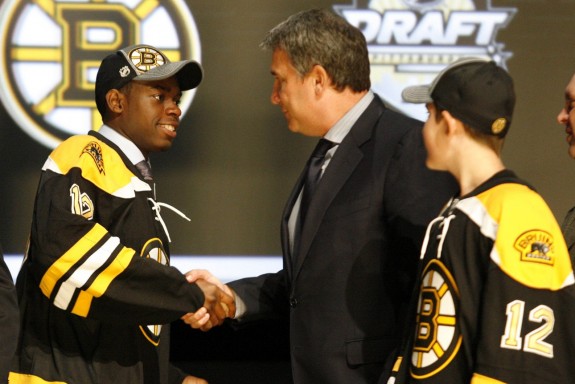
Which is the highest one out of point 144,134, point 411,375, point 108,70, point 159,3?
point 159,3

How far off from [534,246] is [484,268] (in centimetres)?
11

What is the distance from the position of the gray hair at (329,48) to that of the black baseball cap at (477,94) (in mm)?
568

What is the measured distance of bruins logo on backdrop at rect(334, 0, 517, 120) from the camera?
3.92 m

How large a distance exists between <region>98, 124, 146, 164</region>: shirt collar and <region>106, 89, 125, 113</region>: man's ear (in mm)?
61

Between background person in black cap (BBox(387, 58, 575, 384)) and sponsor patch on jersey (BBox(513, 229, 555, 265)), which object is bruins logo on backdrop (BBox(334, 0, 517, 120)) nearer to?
background person in black cap (BBox(387, 58, 575, 384))

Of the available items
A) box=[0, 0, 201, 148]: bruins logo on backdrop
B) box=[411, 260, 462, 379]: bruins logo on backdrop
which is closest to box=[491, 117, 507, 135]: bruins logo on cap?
box=[411, 260, 462, 379]: bruins logo on backdrop

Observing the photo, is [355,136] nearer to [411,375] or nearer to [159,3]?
[411,375]

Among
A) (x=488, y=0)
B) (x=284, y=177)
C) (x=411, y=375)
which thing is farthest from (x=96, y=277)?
(x=488, y=0)

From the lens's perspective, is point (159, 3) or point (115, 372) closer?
point (115, 372)

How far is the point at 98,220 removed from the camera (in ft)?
8.43

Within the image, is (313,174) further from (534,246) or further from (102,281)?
(534,246)

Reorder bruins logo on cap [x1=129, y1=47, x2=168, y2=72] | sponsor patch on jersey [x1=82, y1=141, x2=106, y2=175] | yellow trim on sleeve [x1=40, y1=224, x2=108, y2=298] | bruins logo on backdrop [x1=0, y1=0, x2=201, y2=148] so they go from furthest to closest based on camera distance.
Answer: bruins logo on backdrop [x1=0, y1=0, x2=201, y2=148]
bruins logo on cap [x1=129, y1=47, x2=168, y2=72]
sponsor patch on jersey [x1=82, y1=141, x2=106, y2=175]
yellow trim on sleeve [x1=40, y1=224, x2=108, y2=298]

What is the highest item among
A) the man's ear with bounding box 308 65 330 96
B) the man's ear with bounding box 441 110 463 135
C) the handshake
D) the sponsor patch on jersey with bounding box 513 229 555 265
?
the man's ear with bounding box 308 65 330 96

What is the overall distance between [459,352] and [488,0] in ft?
7.84
